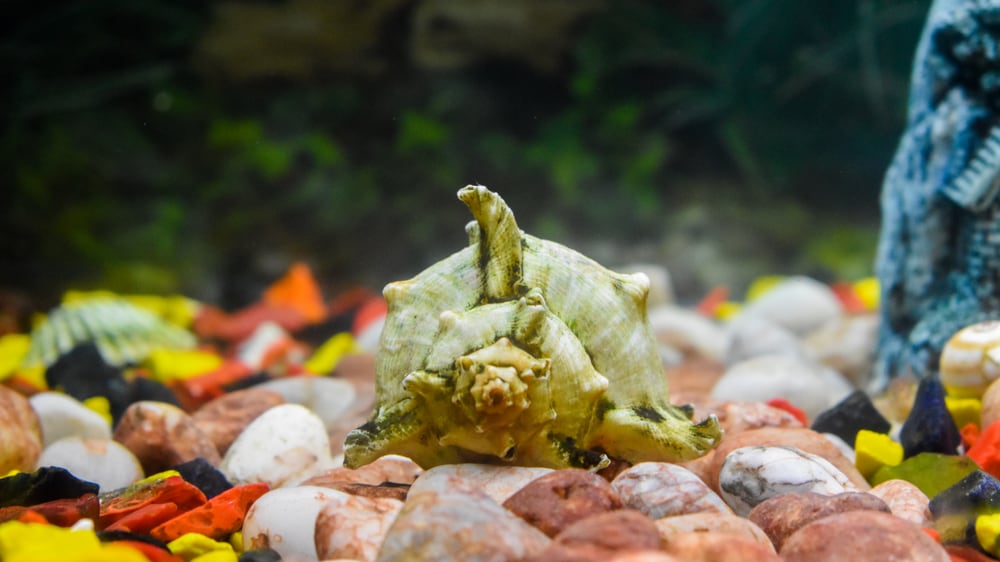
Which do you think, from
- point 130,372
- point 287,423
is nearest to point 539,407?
point 287,423

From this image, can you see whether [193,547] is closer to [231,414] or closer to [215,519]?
[215,519]

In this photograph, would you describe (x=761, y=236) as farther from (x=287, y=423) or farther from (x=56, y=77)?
(x=56, y=77)

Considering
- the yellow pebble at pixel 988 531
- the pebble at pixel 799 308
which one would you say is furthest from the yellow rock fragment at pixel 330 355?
the yellow pebble at pixel 988 531

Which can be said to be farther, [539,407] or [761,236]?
[761,236]

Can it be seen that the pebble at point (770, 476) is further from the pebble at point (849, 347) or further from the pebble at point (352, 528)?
the pebble at point (849, 347)

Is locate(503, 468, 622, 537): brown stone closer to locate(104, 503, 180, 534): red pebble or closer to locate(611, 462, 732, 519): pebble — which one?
locate(611, 462, 732, 519): pebble

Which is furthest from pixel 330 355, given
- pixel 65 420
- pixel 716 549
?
pixel 716 549
